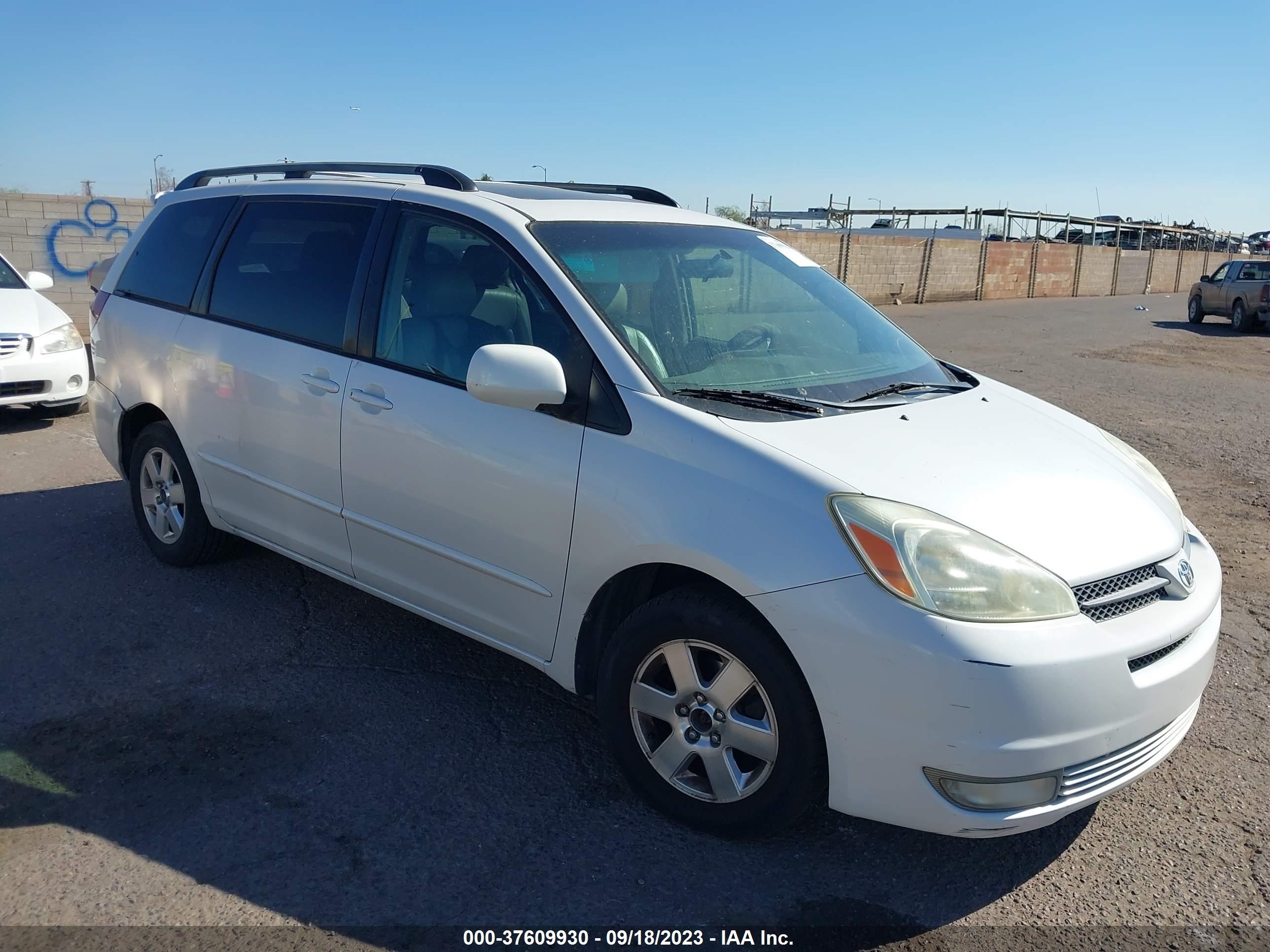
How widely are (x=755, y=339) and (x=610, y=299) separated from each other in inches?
22.9

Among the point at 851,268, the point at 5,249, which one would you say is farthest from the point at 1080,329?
the point at 5,249

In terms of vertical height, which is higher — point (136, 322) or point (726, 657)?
point (136, 322)

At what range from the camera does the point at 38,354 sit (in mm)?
8242

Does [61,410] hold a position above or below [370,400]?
below

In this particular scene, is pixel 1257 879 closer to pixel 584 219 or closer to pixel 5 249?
pixel 584 219

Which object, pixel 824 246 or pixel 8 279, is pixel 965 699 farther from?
pixel 824 246

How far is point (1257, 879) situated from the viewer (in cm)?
288

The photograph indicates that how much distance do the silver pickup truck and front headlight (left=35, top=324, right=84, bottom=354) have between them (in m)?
24.2

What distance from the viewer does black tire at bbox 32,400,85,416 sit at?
9047 mm

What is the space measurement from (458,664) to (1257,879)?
2.77m

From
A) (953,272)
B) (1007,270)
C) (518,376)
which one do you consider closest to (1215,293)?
(953,272)

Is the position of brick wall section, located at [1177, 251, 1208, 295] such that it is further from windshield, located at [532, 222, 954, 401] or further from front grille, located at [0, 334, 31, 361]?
windshield, located at [532, 222, 954, 401]

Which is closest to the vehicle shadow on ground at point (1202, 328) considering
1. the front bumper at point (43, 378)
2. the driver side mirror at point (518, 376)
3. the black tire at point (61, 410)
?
the black tire at point (61, 410)

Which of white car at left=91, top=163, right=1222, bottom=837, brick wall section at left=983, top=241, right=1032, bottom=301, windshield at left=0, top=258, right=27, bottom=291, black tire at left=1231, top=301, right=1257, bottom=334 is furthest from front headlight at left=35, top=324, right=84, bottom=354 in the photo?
brick wall section at left=983, top=241, right=1032, bottom=301
